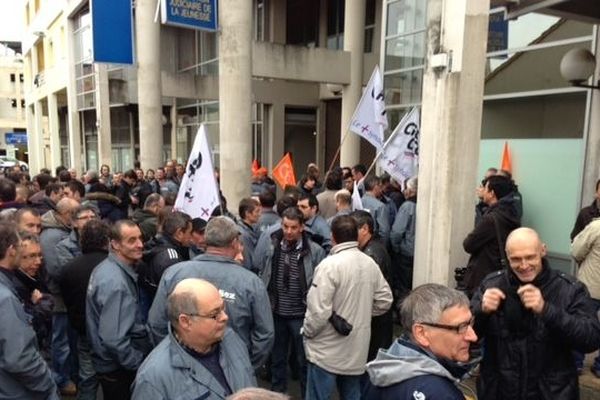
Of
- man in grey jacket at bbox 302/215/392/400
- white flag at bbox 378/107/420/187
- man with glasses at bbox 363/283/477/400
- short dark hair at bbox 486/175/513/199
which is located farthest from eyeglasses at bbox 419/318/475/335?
white flag at bbox 378/107/420/187

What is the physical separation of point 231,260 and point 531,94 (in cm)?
644

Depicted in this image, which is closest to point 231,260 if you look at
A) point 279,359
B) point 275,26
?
point 279,359

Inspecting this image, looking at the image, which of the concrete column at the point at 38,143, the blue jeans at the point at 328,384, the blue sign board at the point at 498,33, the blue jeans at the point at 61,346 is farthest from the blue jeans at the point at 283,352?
the concrete column at the point at 38,143

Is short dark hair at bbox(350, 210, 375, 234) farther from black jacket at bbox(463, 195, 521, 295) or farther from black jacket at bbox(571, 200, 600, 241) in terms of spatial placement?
black jacket at bbox(571, 200, 600, 241)

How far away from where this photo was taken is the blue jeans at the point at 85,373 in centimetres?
429

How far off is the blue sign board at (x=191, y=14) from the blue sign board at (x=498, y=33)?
583 centimetres

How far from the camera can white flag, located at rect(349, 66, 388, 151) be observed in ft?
23.9

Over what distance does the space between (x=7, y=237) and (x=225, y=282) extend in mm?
1388

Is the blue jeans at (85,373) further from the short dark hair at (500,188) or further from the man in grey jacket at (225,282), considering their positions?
the short dark hair at (500,188)

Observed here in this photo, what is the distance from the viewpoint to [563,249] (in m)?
7.21

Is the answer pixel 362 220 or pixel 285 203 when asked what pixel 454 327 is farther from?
pixel 285 203

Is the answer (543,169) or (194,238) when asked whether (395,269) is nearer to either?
(543,169)

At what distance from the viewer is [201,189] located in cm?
520

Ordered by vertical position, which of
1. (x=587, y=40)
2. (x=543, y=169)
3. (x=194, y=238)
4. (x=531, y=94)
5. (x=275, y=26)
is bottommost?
(x=194, y=238)
